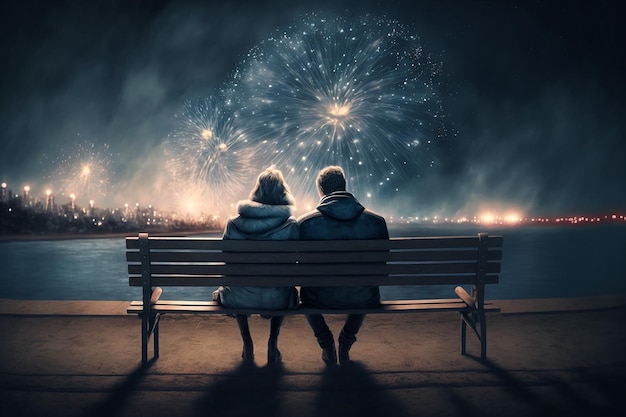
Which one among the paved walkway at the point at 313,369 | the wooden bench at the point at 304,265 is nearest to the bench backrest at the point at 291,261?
the wooden bench at the point at 304,265

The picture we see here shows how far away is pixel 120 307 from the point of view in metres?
6.09

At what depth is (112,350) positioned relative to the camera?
4.76 meters

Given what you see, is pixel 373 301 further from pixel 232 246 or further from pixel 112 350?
pixel 112 350

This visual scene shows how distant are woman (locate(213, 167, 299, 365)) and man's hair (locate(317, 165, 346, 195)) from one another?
345mm

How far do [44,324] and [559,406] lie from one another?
5012mm

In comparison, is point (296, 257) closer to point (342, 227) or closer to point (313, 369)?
point (342, 227)

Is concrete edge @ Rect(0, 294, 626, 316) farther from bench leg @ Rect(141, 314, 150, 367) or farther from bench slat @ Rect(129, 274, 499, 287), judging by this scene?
bench slat @ Rect(129, 274, 499, 287)

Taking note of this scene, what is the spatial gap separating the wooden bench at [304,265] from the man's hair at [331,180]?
606 mm

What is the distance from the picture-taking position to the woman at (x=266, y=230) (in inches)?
169

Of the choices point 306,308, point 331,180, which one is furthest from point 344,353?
point 331,180

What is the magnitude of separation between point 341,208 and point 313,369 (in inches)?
52.8

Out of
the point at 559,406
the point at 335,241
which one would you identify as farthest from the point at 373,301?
the point at 559,406

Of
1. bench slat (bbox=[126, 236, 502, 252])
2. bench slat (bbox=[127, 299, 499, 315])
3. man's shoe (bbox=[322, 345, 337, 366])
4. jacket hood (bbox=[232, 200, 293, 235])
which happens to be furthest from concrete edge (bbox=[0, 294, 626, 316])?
jacket hood (bbox=[232, 200, 293, 235])

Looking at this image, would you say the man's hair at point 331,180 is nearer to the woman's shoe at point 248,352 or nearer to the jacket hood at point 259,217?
the jacket hood at point 259,217
